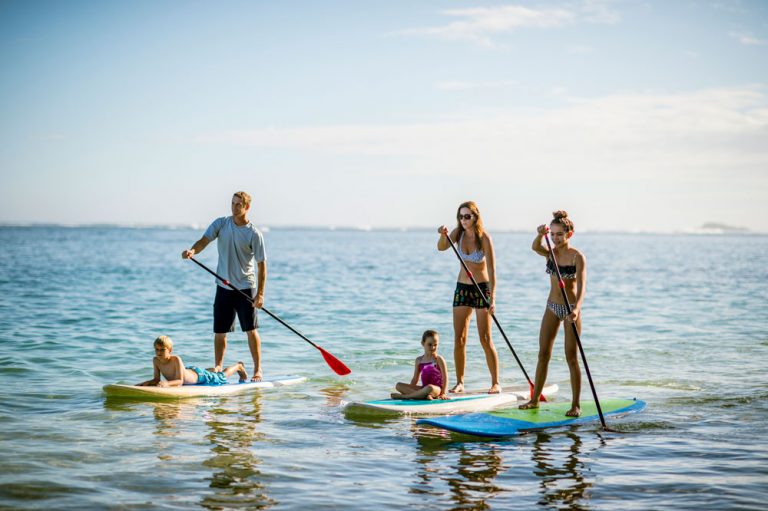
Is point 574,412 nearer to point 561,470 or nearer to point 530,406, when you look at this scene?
point 530,406

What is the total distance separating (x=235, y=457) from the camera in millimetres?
6676

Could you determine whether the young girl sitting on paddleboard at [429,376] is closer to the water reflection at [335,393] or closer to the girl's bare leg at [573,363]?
the water reflection at [335,393]

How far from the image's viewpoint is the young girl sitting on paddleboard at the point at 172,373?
9.00 meters

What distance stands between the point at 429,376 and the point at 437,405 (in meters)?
0.39

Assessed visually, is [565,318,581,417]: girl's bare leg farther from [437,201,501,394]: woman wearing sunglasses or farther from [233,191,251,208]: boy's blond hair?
[233,191,251,208]: boy's blond hair

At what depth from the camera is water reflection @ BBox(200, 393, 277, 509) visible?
5617 mm

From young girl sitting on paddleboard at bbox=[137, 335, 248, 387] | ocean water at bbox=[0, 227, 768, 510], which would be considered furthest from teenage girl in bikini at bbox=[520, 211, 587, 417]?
young girl sitting on paddleboard at bbox=[137, 335, 248, 387]

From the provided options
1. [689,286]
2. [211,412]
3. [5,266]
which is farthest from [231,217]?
[5,266]

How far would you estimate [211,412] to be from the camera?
845 centimetres

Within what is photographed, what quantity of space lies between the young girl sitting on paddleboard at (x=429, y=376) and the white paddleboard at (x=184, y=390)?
75.7 inches

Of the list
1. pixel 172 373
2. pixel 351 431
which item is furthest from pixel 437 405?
pixel 172 373

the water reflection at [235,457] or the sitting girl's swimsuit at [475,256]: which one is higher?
the sitting girl's swimsuit at [475,256]

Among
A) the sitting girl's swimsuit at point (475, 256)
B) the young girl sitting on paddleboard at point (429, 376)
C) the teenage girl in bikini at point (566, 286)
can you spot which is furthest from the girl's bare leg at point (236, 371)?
the teenage girl in bikini at point (566, 286)

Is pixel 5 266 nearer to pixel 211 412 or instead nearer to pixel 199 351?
pixel 199 351
